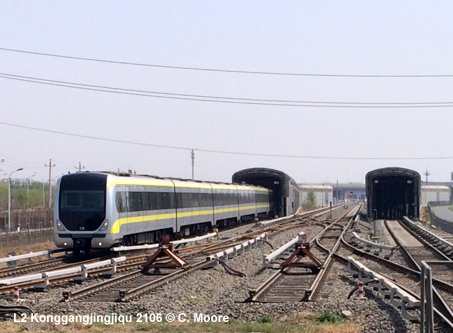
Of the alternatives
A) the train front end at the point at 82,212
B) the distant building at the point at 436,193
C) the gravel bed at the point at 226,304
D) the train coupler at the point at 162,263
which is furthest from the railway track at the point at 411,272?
the distant building at the point at 436,193

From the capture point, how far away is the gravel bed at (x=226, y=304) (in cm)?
1234

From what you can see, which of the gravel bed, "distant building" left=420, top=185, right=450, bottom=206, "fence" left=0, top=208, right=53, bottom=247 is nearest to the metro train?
the gravel bed

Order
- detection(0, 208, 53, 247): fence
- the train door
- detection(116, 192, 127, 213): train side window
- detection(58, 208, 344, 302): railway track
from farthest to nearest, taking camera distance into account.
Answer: detection(0, 208, 53, 247): fence → the train door → detection(116, 192, 127, 213): train side window → detection(58, 208, 344, 302): railway track

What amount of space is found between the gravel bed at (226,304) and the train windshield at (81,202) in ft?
20.6

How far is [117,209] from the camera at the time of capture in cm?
2430

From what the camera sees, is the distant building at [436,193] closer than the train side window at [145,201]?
No

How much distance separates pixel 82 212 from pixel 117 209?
105 cm

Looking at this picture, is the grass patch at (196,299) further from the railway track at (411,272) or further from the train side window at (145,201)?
the train side window at (145,201)

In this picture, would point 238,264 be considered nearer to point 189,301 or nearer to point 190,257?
point 190,257

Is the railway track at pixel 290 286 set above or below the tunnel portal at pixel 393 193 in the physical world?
below

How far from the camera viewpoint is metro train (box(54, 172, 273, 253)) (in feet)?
78.2

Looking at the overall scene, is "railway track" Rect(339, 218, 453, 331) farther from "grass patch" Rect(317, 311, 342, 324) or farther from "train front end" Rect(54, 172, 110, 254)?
"train front end" Rect(54, 172, 110, 254)

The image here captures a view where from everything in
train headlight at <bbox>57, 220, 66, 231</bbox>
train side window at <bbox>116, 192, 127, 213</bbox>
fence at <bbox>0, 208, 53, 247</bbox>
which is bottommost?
fence at <bbox>0, 208, 53, 247</bbox>

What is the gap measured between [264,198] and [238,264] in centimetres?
3883
